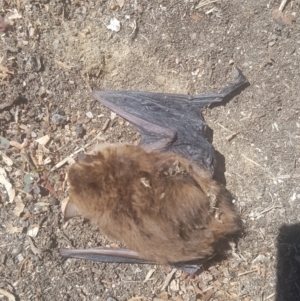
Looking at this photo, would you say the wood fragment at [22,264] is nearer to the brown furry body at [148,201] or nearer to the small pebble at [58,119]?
the brown furry body at [148,201]

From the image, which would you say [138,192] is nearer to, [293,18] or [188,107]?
[188,107]

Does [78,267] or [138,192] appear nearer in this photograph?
[138,192]

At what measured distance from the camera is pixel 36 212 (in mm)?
3918

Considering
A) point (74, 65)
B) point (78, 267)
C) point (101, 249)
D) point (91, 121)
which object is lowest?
point (78, 267)

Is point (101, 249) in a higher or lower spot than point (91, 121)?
lower

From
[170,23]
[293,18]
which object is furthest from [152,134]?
[293,18]

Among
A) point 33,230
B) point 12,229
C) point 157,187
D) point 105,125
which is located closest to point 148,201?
point 157,187

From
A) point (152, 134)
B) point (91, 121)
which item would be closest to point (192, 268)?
point (152, 134)

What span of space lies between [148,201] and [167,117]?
2.72 feet

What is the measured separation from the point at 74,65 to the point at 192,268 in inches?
74.9

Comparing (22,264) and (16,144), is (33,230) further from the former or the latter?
(16,144)

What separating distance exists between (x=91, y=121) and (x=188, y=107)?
0.81 m

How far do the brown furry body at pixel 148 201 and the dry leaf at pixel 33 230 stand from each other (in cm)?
55

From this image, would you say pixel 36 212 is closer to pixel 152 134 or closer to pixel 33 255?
pixel 33 255
